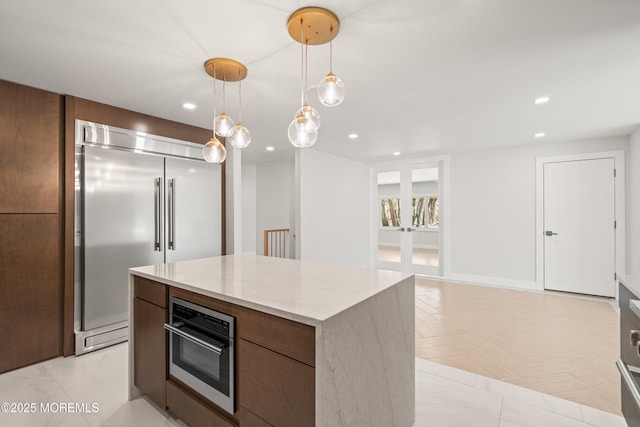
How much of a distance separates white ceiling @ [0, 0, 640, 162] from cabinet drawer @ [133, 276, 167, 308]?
62.4 inches

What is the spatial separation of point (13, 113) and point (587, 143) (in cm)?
704

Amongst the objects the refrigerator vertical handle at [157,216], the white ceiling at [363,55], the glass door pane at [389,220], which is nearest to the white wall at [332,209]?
the glass door pane at [389,220]

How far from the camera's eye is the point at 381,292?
4.75ft

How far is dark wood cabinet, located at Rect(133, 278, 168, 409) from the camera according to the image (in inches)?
72.2

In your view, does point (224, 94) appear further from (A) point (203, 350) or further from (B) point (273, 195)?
(B) point (273, 195)

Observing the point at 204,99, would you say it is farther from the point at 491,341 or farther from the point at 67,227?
the point at 491,341

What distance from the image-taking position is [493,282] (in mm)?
5289

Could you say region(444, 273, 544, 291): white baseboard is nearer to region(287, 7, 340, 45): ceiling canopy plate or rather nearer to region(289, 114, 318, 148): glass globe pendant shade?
region(289, 114, 318, 148): glass globe pendant shade

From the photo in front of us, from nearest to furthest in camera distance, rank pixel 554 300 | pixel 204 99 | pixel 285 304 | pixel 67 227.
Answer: pixel 285 304 < pixel 67 227 < pixel 204 99 < pixel 554 300

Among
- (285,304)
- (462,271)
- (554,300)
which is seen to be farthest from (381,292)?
(462,271)

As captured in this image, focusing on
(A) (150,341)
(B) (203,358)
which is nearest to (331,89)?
(B) (203,358)

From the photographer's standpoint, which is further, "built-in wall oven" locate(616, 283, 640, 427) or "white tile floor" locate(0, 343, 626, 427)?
"white tile floor" locate(0, 343, 626, 427)

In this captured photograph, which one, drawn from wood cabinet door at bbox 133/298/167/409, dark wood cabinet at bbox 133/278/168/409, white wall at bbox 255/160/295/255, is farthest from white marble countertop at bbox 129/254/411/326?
white wall at bbox 255/160/295/255

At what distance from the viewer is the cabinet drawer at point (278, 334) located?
1129 millimetres
